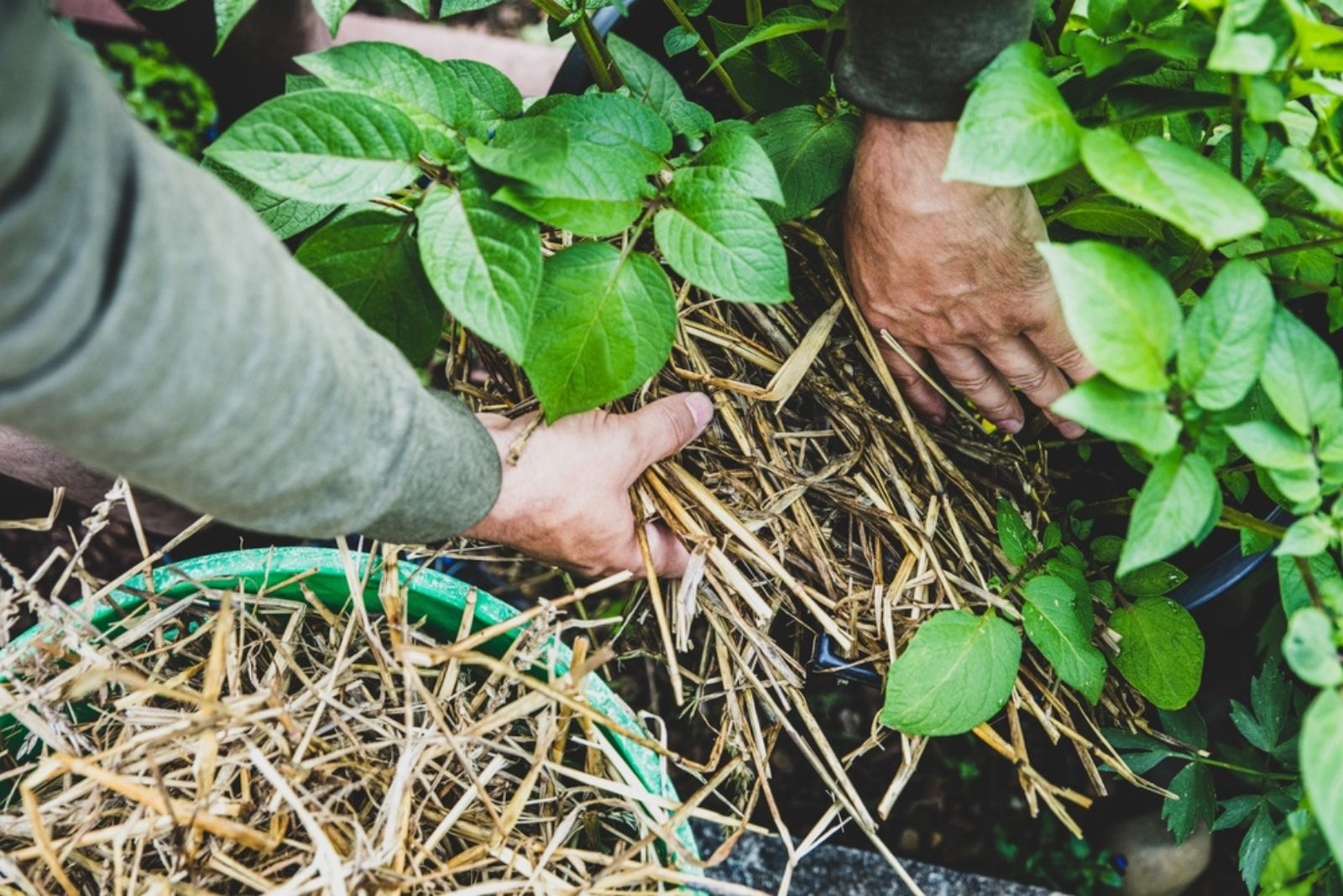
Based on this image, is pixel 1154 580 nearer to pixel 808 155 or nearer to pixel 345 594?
pixel 808 155

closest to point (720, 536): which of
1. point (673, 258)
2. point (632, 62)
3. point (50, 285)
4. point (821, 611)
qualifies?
point (821, 611)

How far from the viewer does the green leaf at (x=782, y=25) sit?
715mm

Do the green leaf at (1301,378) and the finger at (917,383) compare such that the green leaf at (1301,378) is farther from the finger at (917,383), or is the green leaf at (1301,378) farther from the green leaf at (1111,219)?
the finger at (917,383)

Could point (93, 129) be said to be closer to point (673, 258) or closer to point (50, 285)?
point (50, 285)

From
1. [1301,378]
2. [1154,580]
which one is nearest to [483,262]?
[1301,378]

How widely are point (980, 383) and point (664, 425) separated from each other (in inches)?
11.5

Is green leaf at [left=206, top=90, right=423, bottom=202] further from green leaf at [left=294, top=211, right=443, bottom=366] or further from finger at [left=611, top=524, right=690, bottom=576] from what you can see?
finger at [left=611, top=524, right=690, bottom=576]

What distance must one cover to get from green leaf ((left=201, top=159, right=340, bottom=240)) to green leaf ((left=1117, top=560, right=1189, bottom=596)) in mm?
730

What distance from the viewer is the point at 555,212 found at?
2.09 feet

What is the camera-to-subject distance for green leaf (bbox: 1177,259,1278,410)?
20.6 inches

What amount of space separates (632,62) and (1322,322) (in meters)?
0.70

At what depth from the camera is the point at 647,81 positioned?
790mm

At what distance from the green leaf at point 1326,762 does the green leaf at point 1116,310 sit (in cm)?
19

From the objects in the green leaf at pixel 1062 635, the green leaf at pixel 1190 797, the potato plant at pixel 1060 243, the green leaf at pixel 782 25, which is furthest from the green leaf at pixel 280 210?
the green leaf at pixel 1190 797
